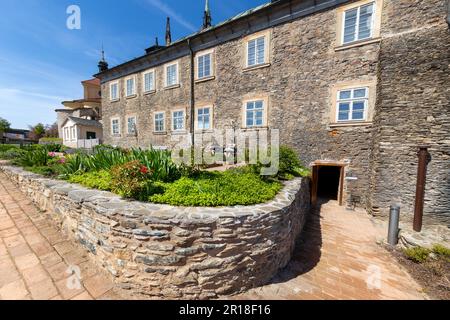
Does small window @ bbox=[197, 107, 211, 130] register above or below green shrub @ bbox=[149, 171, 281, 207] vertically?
above

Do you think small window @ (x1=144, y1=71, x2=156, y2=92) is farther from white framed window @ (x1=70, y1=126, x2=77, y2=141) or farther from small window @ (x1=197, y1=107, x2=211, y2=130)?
white framed window @ (x1=70, y1=126, x2=77, y2=141)

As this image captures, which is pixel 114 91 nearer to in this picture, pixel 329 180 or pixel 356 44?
pixel 356 44

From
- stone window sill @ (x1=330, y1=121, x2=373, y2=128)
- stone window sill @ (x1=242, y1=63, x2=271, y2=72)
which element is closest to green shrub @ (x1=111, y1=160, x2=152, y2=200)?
stone window sill @ (x1=330, y1=121, x2=373, y2=128)

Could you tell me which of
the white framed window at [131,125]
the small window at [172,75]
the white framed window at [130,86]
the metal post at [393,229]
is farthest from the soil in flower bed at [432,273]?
the white framed window at [130,86]

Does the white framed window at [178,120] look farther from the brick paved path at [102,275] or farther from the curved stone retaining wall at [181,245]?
the curved stone retaining wall at [181,245]

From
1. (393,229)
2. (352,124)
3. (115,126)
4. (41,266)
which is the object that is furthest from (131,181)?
(115,126)

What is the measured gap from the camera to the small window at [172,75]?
12109 mm

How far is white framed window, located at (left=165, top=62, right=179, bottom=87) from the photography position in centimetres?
1211

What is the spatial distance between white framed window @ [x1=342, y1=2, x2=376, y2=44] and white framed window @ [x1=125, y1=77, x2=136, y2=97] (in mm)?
13420

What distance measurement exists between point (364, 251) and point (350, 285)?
5.82 ft

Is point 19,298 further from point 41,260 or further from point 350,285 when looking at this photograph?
point 350,285

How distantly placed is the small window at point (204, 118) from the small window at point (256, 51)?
3.38 meters

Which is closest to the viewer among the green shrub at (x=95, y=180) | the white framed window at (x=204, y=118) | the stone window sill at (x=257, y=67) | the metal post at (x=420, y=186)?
the green shrub at (x=95, y=180)

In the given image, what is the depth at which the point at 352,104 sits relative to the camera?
293 inches
